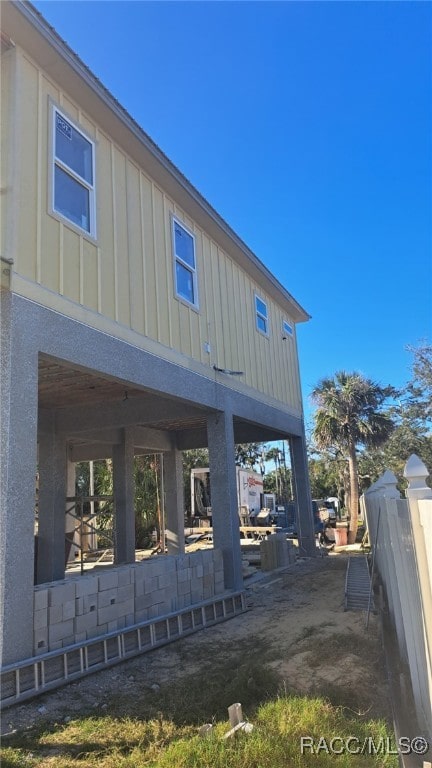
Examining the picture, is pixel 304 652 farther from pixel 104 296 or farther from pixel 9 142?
pixel 9 142

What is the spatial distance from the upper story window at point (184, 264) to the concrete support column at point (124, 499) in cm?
487

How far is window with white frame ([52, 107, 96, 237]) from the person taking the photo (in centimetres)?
591

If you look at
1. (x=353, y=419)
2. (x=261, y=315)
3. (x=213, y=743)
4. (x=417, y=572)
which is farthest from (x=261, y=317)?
(x=353, y=419)

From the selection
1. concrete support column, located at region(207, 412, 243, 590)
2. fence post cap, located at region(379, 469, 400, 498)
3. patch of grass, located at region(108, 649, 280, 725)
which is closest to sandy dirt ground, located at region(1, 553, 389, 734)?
patch of grass, located at region(108, 649, 280, 725)

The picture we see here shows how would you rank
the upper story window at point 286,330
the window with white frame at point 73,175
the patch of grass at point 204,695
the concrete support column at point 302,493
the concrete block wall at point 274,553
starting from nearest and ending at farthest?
the patch of grass at point 204,695 < the window with white frame at point 73,175 < the concrete block wall at point 274,553 < the upper story window at point 286,330 < the concrete support column at point 302,493

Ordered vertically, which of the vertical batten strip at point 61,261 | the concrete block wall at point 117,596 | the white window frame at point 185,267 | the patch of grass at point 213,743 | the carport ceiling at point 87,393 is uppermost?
the white window frame at point 185,267

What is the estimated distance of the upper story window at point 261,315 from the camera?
12.1 meters

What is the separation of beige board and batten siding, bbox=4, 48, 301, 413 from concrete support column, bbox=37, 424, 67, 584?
13.3 feet

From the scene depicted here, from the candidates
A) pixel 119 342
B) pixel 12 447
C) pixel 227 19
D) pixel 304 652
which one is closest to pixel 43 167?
pixel 119 342

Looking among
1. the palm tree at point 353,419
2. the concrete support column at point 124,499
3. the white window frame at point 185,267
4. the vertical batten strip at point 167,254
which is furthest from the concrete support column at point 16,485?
the palm tree at point 353,419

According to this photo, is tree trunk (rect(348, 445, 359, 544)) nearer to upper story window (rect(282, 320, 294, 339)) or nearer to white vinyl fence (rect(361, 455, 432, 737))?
upper story window (rect(282, 320, 294, 339))

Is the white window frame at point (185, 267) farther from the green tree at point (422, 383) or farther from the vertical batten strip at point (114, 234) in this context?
the green tree at point (422, 383)

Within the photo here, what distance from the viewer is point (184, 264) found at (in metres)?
8.73

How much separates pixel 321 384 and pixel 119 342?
62.7 feet
